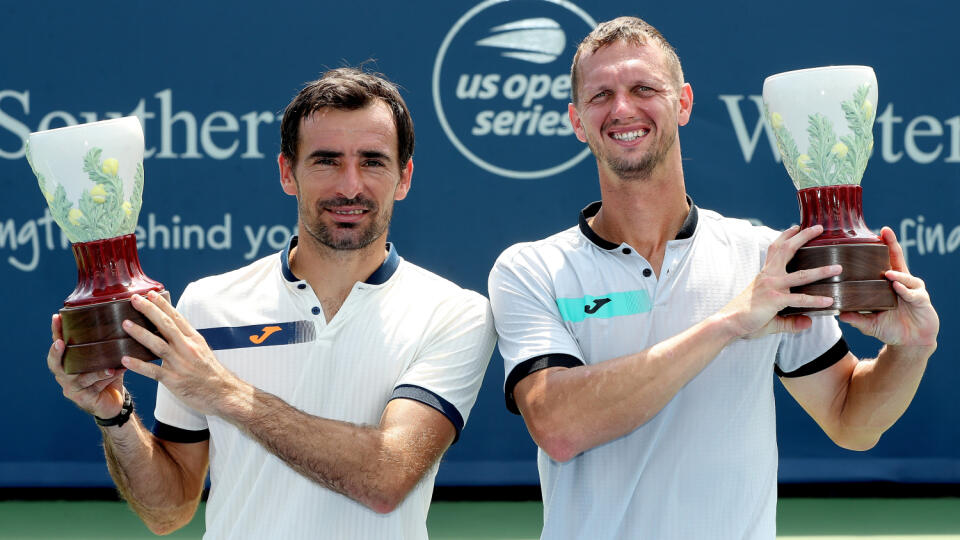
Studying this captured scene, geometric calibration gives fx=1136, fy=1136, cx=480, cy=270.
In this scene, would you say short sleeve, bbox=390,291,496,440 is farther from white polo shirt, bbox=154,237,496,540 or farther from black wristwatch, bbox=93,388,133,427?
black wristwatch, bbox=93,388,133,427

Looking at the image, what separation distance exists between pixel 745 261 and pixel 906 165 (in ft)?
9.27

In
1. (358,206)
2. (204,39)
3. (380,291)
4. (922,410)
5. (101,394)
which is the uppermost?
(204,39)

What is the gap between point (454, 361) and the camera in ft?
7.53

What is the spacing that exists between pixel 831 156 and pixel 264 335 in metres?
1.15

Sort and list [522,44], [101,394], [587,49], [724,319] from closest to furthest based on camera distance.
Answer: [724,319], [101,394], [587,49], [522,44]

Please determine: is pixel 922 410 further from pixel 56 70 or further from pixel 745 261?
pixel 56 70

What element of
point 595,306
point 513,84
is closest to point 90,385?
point 595,306

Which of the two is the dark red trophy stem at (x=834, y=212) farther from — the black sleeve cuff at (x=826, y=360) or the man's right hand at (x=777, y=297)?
the black sleeve cuff at (x=826, y=360)

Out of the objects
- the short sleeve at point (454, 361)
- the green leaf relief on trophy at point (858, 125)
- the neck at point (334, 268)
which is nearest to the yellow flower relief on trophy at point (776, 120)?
the green leaf relief on trophy at point (858, 125)

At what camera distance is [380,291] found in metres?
2.34

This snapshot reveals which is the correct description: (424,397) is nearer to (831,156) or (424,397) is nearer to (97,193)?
(97,193)

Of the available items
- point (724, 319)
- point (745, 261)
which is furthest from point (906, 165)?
point (724, 319)

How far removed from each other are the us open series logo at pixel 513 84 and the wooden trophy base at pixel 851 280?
2.73 meters

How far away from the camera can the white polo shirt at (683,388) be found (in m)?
2.16
